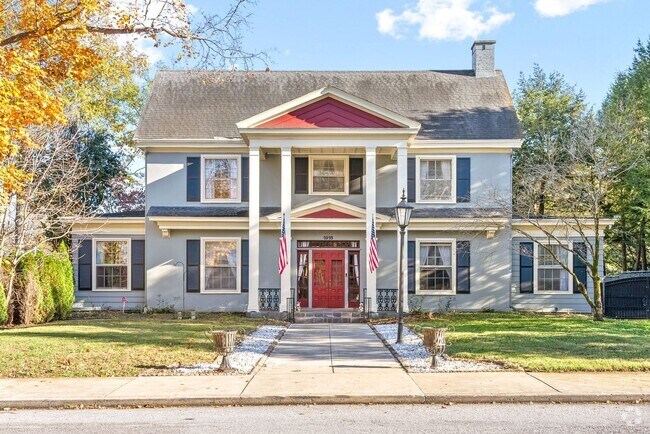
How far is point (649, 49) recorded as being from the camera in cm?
3372

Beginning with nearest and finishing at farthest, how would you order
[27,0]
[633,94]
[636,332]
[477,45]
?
[27,0]
[636,332]
[477,45]
[633,94]

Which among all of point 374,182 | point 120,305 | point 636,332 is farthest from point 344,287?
point 636,332

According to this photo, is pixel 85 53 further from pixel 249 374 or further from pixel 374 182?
pixel 374 182

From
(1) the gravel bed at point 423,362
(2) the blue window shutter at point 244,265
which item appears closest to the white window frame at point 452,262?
(2) the blue window shutter at point 244,265

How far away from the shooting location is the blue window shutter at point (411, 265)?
74.4 ft

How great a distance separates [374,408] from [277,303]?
13359 mm

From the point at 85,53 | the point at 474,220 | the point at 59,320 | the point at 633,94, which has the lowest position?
the point at 59,320

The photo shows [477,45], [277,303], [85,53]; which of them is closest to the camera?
[85,53]

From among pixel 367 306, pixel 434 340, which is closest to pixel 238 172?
pixel 367 306

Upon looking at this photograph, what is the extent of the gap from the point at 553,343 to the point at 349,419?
711 cm

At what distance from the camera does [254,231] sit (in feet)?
69.8

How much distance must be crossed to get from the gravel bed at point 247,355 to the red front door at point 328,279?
5.26 metres

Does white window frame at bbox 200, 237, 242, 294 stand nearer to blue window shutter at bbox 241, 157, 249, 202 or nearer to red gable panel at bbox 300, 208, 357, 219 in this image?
blue window shutter at bbox 241, 157, 249, 202

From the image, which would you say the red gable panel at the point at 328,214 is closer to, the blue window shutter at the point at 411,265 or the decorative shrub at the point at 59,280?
the blue window shutter at the point at 411,265
